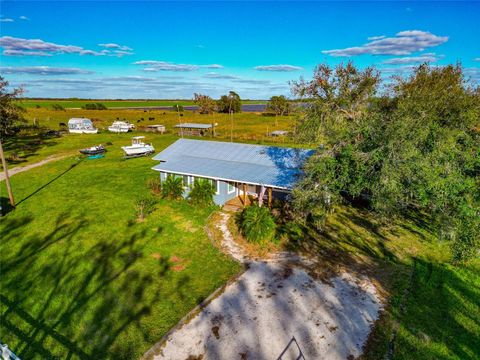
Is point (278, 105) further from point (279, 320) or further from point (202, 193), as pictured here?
point (279, 320)

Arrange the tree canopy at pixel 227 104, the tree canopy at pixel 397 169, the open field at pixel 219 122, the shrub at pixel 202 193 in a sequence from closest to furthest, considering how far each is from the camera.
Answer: the tree canopy at pixel 397 169
the shrub at pixel 202 193
the open field at pixel 219 122
the tree canopy at pixel 227 104

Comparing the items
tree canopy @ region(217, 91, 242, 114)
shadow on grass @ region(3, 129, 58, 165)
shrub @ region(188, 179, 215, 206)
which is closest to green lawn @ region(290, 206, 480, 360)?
shrub @ region(188, 179, 215, 206)

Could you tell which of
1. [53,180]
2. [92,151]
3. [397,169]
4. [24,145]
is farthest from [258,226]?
[24,145]

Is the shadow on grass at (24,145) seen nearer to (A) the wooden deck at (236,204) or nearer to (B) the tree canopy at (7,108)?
(B) the tree canopy at (7,108)

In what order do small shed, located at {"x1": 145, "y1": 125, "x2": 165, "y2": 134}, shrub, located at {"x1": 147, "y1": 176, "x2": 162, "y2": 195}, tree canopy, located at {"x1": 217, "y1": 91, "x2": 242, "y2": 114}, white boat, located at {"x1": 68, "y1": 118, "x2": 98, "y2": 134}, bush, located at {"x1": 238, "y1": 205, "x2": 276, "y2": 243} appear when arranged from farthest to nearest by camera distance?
tree canopy, located at {"x1": 217, "y1": 91, "x2": 242, "y2": 114} → small shed, located at {"x1": 145, "y1": 125, "x2": 165, "y2": 134} → white boat, located at {"x1": 68, "y1": 118, "x2": 98, "y2": 134} → shrub, located at {"x1": 147, "y1": 176, "x2": 162, "y2": 195} → bush, located at {"x1": 238, "y1": 205, "x2": 276, "y2": 243}

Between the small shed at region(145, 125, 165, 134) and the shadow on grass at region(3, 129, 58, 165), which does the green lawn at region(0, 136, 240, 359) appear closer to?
the shadow on grass at region(3, 129, 58, 165)

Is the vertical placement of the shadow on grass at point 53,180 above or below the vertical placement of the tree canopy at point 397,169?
below

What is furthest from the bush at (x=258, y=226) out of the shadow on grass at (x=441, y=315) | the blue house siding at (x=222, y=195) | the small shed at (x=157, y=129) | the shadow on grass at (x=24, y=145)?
the small shed at (x=157, y=129)
